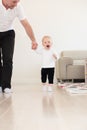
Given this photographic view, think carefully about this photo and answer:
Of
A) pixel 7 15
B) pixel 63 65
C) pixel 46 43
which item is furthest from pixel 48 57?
pixel 63 65

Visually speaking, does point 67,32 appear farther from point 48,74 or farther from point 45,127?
point 45,127

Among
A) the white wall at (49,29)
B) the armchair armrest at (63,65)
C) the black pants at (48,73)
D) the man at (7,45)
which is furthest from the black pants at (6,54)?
the white wall at (49,29)

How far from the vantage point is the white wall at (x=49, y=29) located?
19.5 ft

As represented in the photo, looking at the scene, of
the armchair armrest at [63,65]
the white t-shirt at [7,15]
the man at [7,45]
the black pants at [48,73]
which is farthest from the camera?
the armchair armrest at [63,65]

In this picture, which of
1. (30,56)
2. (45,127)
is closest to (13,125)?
(45,127)

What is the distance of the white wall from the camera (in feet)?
19.5

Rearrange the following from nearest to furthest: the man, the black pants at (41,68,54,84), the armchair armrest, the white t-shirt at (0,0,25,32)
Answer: the white t-shirt at (0,0,25,32), the man, the black pants at (41,68,54,84), the armchair armrest

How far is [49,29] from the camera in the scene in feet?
19.7

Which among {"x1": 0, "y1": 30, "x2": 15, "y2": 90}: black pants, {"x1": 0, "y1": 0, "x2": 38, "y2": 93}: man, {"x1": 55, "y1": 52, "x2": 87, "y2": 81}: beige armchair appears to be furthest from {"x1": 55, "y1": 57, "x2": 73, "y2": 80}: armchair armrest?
{"x1": 0, "y1": 30, "x2": 15, "y2": 90}: black pants

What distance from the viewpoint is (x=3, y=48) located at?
3.18 meters

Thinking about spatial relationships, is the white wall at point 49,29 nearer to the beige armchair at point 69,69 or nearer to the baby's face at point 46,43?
the beige armchair at point 69,69

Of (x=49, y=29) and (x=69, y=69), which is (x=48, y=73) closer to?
(x=69, y=69)

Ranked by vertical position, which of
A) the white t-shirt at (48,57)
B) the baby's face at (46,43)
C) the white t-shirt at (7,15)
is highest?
the white t-shirt at (7,15)

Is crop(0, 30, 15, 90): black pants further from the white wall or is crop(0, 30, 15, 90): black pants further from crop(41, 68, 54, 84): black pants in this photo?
the white wall
